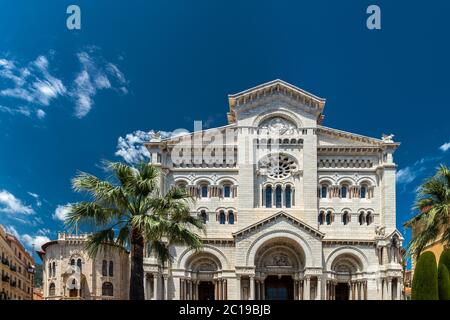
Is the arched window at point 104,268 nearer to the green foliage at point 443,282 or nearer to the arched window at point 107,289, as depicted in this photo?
the arched window at point 107,289

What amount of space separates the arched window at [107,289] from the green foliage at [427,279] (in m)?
37.8

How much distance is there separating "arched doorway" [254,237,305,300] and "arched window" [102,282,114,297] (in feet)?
53.8

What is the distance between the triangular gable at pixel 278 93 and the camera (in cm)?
5409

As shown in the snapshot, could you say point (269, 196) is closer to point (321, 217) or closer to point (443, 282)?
point (321, 217)

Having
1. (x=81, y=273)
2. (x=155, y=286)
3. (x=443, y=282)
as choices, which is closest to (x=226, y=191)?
(x=155, y=286)

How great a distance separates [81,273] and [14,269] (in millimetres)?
12513

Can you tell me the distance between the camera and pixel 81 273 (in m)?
58.4

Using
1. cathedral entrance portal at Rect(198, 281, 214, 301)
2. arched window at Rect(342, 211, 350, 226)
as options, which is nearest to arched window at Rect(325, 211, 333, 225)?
arched window at Rect(342, 211, 350, 226)

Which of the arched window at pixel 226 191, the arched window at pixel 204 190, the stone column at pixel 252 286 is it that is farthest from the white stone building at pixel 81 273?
the stone column at pixel 252 286

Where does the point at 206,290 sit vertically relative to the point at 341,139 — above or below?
below

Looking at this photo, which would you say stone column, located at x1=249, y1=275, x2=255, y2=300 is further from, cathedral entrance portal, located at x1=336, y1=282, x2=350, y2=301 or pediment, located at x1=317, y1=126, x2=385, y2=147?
pediment, located at x1=317, y1=126, x2=385, y2=147

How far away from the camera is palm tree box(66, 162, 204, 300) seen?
2434 cm
